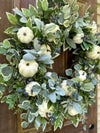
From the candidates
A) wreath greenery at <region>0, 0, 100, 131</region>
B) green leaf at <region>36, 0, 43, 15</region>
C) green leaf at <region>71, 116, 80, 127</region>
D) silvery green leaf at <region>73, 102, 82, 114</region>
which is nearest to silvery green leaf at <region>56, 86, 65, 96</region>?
wreath greenery at <region>0, 0, 100, 131</region>

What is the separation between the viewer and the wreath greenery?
2.18 feet

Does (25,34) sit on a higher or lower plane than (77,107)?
higher

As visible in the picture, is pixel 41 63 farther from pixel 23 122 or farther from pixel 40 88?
pixel 23 122

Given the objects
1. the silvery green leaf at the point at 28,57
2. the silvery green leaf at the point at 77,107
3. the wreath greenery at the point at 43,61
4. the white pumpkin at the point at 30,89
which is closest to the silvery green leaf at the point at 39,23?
the wreath greenery at the point at 43,61

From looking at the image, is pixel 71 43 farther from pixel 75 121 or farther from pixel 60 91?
pixel 75 121

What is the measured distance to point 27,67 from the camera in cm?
64

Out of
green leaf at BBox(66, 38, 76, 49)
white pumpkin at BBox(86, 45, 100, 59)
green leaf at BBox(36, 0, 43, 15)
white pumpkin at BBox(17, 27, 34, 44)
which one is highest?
green leaf at BBox(36, 0, 43, 15)

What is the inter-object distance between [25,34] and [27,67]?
15 centimetres

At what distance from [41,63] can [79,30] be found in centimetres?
26

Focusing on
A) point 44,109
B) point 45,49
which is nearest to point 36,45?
point 45,49

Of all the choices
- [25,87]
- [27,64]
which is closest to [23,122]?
[25,87]

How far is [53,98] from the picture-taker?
66 centimetres

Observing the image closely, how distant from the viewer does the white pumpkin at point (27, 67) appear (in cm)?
64

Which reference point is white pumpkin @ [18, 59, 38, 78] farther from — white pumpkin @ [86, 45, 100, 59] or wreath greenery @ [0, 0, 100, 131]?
white pumpkin @ [86, 45, 100, 59]
